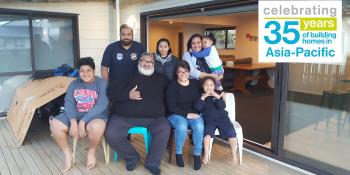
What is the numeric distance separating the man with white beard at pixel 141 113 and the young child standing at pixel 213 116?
414 mm

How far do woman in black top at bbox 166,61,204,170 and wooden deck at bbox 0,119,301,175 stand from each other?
0.77ft

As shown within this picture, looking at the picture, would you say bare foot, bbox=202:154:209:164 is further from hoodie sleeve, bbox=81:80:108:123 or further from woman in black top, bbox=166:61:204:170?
hoodie sleeve, bbox=81:80:108:123

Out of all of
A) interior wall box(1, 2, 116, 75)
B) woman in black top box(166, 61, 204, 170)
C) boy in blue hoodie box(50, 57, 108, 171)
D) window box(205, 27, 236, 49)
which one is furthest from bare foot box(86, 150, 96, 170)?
window box(205, 27, 236, 49)

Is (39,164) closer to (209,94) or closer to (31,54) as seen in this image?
(209,94)

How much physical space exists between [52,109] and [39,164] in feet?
5.32

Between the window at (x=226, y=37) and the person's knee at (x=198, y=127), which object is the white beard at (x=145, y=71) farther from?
the window at (x=226, y=37)

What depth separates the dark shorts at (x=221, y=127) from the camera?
2850 mm

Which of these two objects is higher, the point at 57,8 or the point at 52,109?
the point at 57,8

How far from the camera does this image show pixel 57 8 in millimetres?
4883

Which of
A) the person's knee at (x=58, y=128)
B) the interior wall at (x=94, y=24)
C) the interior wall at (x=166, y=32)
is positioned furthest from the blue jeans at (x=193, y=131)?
the interior wall at (x=166, y=32)

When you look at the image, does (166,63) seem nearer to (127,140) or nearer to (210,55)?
(210,55)

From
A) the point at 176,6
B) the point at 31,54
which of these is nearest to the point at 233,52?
the point at 176,6

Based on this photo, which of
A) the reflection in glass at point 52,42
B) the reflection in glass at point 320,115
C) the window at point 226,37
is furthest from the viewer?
the window at point 226,37

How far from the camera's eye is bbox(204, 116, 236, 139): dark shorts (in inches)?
112
